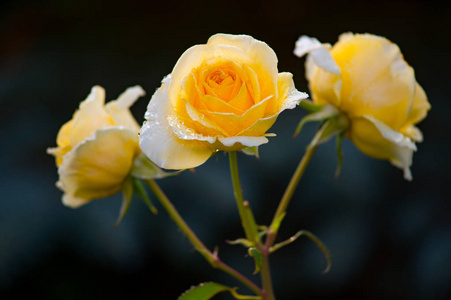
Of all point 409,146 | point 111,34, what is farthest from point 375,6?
point 409,146

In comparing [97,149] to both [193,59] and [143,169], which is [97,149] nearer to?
[143,169]

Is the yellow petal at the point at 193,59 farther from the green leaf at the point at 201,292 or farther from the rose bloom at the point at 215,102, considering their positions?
the green leaf at the point at 201,292

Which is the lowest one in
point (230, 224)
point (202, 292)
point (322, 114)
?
point (230, 224)

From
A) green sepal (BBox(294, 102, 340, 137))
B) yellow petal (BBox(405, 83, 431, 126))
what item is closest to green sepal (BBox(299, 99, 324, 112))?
green sepal (BBox(294, 102, 340, 137))

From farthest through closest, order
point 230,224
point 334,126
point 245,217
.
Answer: point 230,224 → point 334,126 → point 245,217

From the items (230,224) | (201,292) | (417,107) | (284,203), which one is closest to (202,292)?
(201,292)

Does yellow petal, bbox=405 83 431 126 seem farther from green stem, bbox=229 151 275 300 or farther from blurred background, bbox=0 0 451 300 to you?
blurred background, bbox=0 0 451 300

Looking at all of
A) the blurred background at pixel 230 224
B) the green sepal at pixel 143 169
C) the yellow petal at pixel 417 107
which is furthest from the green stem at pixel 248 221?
the blurred background at pixel 230 224
